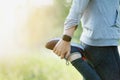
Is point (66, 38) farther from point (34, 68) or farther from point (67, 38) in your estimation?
point (34, 68)

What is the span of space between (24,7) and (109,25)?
111 centimetres

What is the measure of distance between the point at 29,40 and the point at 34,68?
176mm

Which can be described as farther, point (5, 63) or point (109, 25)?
point (5, 63)

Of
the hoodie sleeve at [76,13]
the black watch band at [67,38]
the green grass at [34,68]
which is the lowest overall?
the green grass at [34,68]

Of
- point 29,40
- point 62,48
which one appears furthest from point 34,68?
point 62,48

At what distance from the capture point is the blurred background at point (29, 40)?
2.25 metres

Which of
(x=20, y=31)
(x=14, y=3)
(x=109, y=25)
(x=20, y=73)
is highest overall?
(x=109, y=25)

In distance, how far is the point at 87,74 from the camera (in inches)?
49.1

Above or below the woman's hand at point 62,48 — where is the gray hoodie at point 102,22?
above

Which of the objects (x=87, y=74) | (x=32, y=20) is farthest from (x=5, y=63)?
(x=87, y=74)

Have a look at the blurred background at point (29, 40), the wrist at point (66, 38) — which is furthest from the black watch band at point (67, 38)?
the blurred background at point (29, 40)

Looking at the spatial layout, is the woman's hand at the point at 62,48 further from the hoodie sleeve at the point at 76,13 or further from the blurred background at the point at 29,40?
the blurred background at the point at 29,40

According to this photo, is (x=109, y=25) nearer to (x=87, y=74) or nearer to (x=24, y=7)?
(x=87, y=74)

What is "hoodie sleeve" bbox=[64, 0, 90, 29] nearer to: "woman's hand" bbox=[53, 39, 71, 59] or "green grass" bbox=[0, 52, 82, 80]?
"woman's hand" bbox=[53, 39, 71, 59]
